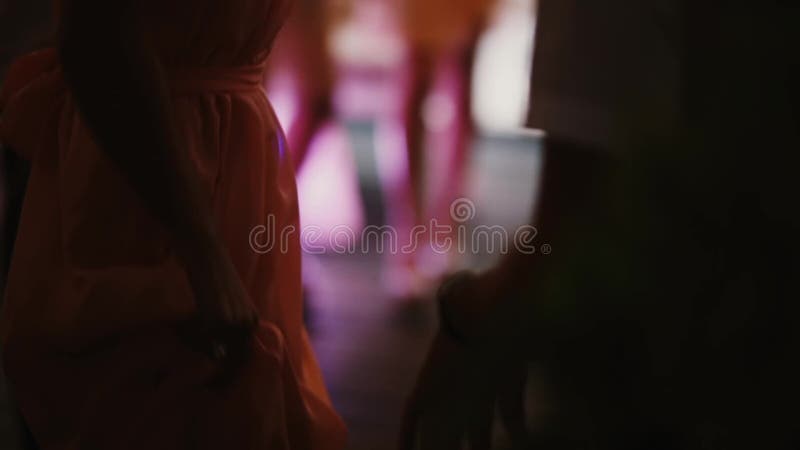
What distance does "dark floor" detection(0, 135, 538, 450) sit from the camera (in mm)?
1289

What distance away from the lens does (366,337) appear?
1.64 meters

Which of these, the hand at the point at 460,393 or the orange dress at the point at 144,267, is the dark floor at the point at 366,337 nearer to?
the hand at the point at 460,393

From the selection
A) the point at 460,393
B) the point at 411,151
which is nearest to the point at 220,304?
the point at 460,393

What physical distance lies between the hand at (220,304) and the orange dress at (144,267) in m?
0.03

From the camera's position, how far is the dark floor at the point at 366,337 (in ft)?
4.23

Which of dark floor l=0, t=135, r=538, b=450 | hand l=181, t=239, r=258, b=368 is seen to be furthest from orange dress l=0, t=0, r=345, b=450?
dark floor l=0, t=135, r=538, b=450

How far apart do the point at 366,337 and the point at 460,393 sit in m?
0.81

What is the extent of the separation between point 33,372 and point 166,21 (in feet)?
0.99

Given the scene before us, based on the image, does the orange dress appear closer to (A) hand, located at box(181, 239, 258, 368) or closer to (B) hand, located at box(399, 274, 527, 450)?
(A) hand, located at box(181, 239, 258, 368)

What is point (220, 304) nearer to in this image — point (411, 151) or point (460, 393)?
point (460, 393)

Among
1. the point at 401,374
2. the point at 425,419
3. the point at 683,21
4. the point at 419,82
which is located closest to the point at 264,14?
the point at 683,21

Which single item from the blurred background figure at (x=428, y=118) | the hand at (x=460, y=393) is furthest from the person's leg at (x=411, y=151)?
the hand at (x=460, y=393)

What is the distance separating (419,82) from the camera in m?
1.99

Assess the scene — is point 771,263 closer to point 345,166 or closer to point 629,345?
point 629,345
